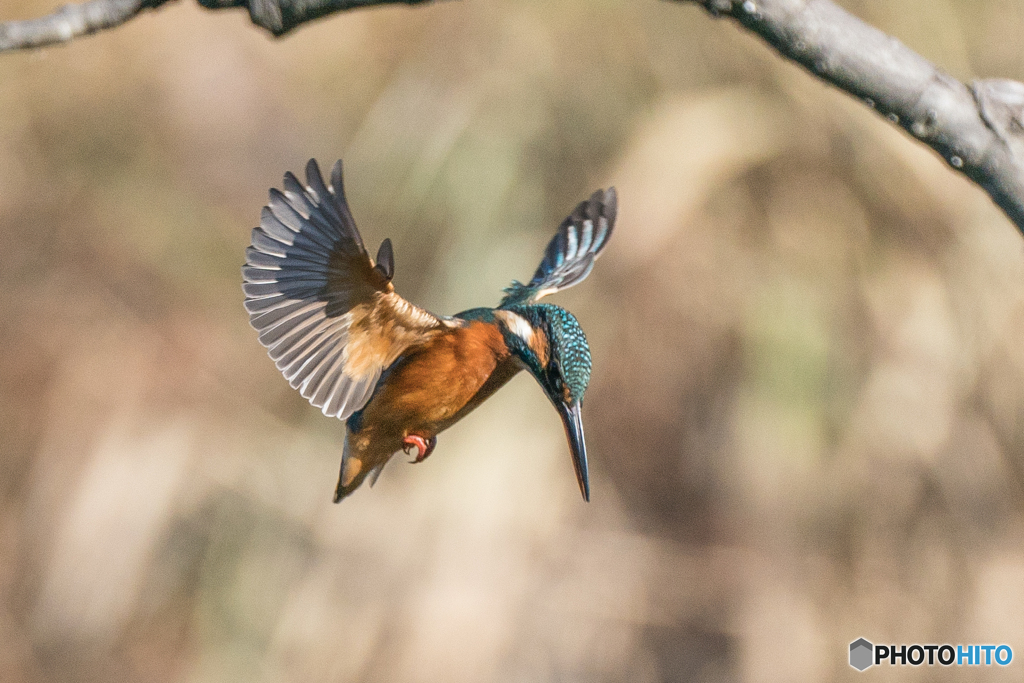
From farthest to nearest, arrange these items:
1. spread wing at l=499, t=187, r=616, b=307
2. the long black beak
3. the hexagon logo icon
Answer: the hexagon logo icon, spread wing at l=499, t=187, r=616, b=307, the long black beak

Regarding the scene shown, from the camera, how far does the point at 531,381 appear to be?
3201mm

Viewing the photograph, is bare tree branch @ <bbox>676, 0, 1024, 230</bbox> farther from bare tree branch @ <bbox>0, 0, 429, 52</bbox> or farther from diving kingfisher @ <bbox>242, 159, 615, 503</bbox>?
diving kingfisher @ <bbox>242, 159, 615, 503</bbox>

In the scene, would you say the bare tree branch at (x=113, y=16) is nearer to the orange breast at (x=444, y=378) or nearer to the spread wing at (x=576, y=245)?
→ the orange breast at (x=444, y=378)

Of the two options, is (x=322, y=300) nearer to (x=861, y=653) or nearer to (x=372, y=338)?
(x=372, y=338)

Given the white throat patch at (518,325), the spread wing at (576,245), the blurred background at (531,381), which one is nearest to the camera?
the white throat patch at (518,325)

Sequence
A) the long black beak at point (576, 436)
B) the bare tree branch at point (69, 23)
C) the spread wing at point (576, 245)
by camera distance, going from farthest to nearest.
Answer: the spread wing at point (576, 245) < the long black beak at point (576, 436) < the bare tree branch at point (69, 23)

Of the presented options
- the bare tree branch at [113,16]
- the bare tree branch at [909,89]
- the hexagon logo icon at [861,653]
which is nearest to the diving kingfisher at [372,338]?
the bare tree branch at [113,16]

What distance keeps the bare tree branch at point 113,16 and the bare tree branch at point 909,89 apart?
1.32 feet

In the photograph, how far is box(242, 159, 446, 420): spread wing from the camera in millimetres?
1299

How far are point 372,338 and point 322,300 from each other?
101mm

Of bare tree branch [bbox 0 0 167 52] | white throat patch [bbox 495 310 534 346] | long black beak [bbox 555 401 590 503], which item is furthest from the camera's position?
white throat patch [bbox 495 310 534 346]

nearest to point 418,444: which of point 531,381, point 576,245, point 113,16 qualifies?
point 576,245

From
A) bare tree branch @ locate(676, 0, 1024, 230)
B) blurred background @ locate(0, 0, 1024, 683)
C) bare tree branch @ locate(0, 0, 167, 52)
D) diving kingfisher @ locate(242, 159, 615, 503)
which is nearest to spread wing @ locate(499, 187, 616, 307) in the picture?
diving kingfisher @ locate(242, 159, 615, 503)

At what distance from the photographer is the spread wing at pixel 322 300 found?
4.26 ft
